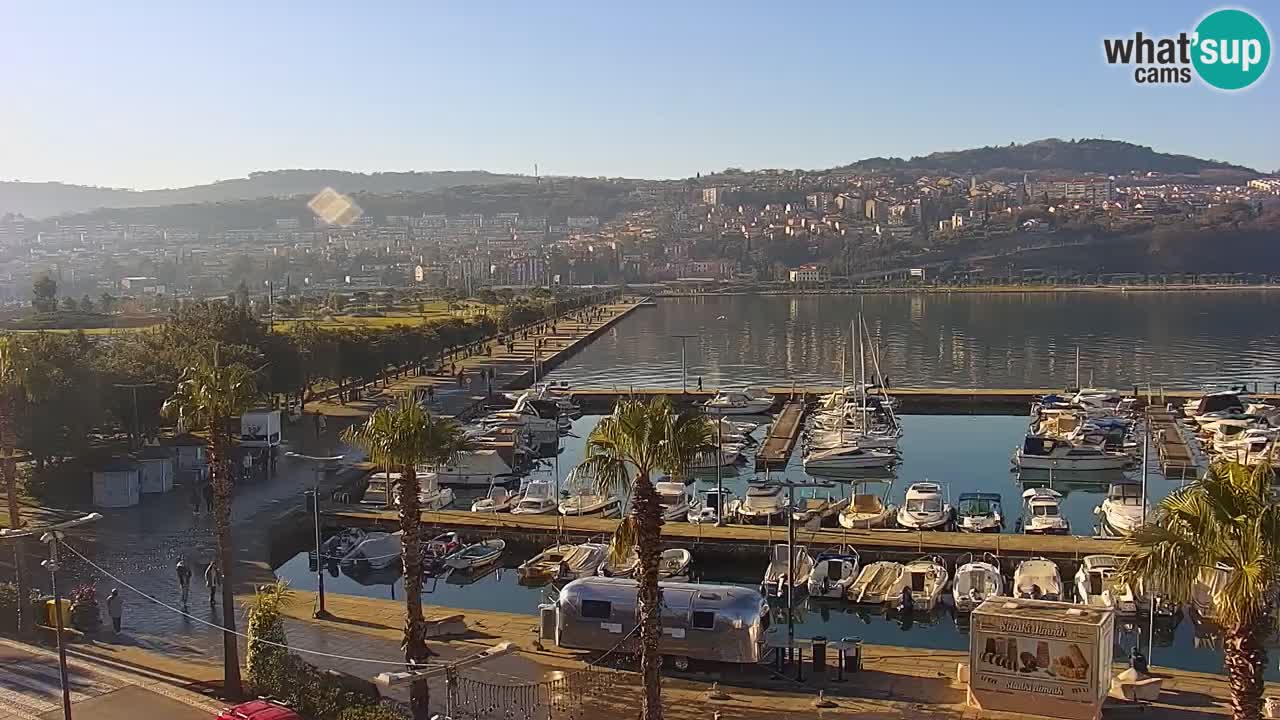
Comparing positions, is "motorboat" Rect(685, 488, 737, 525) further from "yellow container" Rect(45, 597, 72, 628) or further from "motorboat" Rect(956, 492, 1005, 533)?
"yellow container" Rect(45, 597, 72, 628)

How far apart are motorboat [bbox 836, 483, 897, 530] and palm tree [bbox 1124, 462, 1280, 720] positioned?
54.9ft

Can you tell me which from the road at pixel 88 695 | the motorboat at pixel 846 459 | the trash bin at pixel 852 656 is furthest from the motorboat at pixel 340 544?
the motorboat at pixel 846 459

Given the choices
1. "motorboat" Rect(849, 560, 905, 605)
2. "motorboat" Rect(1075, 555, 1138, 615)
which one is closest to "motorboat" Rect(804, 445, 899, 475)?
"motorboat" Rect(849, 560, 905, 605)

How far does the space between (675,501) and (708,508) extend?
3.67 ft

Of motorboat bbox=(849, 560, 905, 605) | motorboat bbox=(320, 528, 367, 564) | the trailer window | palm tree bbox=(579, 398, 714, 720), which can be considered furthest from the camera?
motorboat bbox=(320, 528, 367, 564)

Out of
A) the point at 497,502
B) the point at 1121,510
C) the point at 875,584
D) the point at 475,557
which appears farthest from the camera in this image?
the point at 497,502

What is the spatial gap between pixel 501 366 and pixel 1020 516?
31833 millimetres

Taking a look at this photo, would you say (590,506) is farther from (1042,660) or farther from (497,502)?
(1042,660)

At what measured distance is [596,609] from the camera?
1489 cm

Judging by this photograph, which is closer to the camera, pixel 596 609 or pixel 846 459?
pixel 596 609

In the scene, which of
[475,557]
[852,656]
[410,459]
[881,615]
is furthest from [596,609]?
[475,557]

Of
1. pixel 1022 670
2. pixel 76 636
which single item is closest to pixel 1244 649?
pixel 1022 670

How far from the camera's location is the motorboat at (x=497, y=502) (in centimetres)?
2705

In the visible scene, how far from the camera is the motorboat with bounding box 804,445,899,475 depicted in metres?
34.2
